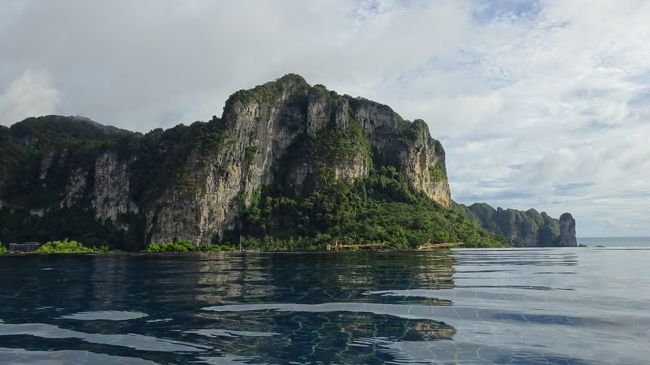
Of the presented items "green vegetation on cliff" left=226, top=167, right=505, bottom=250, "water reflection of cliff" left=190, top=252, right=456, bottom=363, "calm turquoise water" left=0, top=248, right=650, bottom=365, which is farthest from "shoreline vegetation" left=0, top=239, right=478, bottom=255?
"calm turquoise water" left=0, top=248, right=650, bottom=365

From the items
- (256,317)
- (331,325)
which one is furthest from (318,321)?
(256,317)

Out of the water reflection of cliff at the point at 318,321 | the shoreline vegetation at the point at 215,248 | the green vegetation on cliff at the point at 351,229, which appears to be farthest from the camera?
the green vegetation on cliff at the point at 351,229

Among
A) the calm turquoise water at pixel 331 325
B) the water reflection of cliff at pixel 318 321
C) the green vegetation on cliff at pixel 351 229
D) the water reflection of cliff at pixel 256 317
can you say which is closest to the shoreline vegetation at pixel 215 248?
the green vegetation on cliff at pixel 351 229

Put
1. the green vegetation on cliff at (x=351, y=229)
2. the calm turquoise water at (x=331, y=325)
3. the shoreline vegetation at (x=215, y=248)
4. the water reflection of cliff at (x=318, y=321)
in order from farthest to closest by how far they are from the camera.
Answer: the green vegetation on cliff at (x=351, y=229), the shoreline vegetation at (x=215, y=248), the water reflection of cliff at (x=318, y=321), the calm turquoise water at (x=331, y=325)

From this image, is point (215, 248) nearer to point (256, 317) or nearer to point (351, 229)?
point (351, 229)

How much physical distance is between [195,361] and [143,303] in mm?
13038

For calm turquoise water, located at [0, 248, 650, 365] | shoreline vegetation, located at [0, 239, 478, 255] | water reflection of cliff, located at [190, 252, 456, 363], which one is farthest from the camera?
shoreline vegetation, located at [0, 239, 478, 255]

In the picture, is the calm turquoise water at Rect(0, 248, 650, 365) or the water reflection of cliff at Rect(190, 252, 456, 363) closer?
the calm turquoise water at Rect(0, 248, 650, 365)

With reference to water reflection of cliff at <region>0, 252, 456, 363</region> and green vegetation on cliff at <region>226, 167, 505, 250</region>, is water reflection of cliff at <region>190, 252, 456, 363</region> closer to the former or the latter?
water reflection of cliff at <region>0, 252, 456, 363</region>

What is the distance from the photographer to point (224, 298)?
27.1m

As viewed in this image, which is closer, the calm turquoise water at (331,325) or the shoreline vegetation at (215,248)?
the calm turquoise water at (331,325)

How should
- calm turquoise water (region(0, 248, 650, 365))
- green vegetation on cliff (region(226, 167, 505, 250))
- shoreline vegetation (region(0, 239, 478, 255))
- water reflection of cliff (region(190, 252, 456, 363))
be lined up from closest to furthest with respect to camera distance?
calm turquoise water (region(0, 248, 650, 365)) → water reflection of cliff (region(190, 252, 456, 363)) → shoreline vegetation (region(0, 239, 478, 255)) → green vegetation on cliff (region(226, 167, 505, 250))

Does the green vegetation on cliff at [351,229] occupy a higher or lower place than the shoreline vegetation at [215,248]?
higher

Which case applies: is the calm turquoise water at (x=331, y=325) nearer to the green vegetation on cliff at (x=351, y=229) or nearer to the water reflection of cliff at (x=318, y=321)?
the water reflection of cliff at (x=318, y=321)
